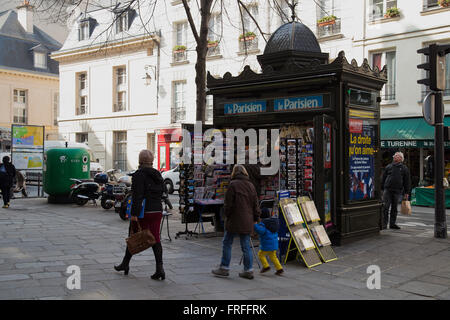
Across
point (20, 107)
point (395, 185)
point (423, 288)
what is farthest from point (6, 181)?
point (20, 107)

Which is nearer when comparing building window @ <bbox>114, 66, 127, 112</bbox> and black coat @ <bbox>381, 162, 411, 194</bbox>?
black coat @ <bbox>381, 162, 411, 194</bbox>

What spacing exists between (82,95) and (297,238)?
2903 cm

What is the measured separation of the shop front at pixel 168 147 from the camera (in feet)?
89.4

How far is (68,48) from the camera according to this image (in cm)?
3347

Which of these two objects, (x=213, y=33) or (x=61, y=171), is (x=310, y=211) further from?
(x=213, y=33)

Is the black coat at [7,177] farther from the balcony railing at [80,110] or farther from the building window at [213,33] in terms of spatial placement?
the balcony railing at [80,110]

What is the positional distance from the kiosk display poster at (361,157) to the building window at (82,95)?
87.4ft

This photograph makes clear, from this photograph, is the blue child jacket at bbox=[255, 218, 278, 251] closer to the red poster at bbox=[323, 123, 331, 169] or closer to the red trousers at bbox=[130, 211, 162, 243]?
the red trousers at bbox=[130, 211, 162, 243]

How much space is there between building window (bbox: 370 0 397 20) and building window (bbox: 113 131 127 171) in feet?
55.3

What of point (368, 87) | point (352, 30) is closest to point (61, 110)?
point (352, 30)

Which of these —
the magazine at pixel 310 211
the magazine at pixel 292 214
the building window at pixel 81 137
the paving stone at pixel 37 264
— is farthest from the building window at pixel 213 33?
the paving stone at pixel 37 264

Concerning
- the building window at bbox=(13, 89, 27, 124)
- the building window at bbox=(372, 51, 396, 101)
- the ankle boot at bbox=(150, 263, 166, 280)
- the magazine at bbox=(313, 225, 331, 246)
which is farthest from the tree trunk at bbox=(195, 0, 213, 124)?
the building window at bbox=(13, 89, 27, 124)

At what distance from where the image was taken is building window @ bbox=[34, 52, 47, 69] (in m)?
43.8
